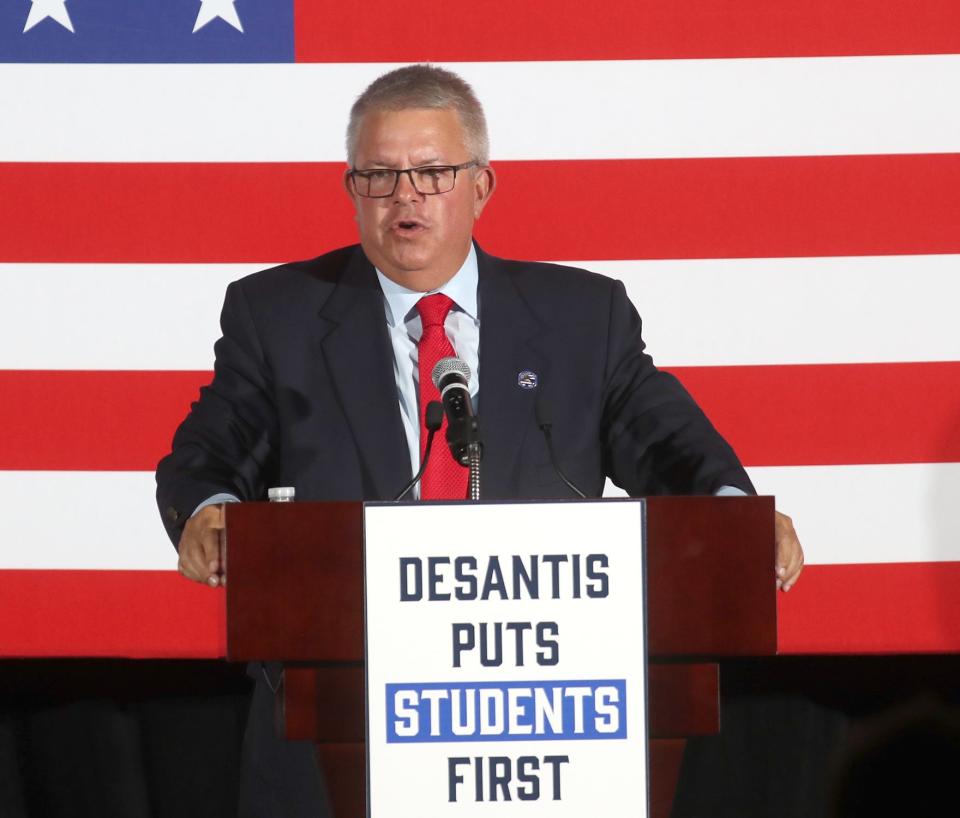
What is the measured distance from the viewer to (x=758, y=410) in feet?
7.63

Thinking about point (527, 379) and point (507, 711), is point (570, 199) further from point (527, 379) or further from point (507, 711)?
point (507, 711)

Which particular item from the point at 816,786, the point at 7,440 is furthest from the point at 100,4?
the point at 816,786

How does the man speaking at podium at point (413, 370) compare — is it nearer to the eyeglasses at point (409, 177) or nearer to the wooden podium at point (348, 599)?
the eyeglasses at point (409, 177)

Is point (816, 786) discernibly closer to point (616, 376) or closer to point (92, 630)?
point (616, 376)

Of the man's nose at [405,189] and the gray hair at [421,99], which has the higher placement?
the gray hair at [421,99]

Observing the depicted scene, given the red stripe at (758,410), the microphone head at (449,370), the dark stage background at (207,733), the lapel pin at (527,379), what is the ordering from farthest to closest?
the red stripe at (758,410), the dark stage background at (207,733), the lapel pin at (527,379), the microphone head at (449,370)

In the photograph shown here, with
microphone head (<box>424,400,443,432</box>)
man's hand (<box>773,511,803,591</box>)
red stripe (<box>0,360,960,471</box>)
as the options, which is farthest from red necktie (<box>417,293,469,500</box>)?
red stripe (<box>0,360,960,471</box>)

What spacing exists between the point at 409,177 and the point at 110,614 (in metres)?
1.11

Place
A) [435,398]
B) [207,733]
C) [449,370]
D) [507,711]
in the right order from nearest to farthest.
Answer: [507,711] → [449,370] → [435,398] → [207,733]

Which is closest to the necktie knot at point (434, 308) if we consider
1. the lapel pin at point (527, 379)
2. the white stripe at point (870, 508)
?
the lapel pin at point (527, 379)

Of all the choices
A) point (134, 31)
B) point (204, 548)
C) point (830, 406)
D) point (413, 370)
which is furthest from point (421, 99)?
point (830, 406)

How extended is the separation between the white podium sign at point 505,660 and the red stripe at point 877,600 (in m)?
1.28

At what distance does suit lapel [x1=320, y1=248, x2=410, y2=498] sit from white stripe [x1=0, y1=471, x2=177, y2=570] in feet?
2.52

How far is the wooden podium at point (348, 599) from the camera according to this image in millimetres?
1110
